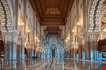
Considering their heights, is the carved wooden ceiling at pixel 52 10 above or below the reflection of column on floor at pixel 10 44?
above

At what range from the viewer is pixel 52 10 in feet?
139

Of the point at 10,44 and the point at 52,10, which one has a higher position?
the point at 52,10

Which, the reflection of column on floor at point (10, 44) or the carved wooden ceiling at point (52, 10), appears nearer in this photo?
the reflection of column on floor at point (10, 44)

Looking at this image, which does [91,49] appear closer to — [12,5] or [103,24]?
[12,5]

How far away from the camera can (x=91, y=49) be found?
2119 cm

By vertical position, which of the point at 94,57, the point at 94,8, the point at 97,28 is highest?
the point at 94,8

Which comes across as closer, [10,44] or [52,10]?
[10,44]

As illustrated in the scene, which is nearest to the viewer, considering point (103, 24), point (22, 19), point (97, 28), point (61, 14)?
→ point (97, 28)

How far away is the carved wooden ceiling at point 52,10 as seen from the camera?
3602 cm

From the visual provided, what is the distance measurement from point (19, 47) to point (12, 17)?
3.90m

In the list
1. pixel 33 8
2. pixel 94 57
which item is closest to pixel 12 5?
pixel 94 57

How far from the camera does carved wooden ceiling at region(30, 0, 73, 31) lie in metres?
36.0

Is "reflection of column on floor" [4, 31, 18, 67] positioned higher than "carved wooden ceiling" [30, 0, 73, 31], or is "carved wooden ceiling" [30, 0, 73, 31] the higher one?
"carved wooden ceiling" [30, 0, 73, 31]

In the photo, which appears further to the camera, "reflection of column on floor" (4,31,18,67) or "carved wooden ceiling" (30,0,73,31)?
"carved wooden ceiling" (30,0,73,31)
